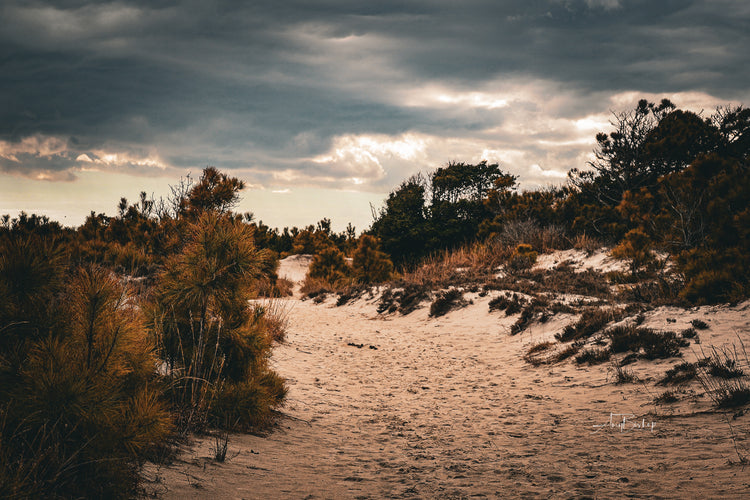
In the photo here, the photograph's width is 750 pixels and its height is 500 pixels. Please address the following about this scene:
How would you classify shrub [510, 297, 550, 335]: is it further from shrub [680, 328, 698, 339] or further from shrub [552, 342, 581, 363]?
shrub [680, 328, 698, 339]

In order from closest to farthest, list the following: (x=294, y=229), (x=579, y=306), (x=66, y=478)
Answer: (x=66, y=478)
(x=579, y=306)
(x=294, y=229)

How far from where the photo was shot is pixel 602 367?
Answer: 7449 millimetres

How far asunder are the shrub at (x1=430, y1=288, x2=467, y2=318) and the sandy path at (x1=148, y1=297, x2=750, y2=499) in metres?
4.83

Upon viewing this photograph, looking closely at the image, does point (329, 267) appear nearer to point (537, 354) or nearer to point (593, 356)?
point (537, 354)

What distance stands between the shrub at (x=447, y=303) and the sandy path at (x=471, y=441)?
4829 millimetres

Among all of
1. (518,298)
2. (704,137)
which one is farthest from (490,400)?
(704,137)

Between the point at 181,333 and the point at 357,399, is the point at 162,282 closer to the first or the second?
the point at 181,333

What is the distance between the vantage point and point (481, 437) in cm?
511

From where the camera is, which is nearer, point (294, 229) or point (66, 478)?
point (66, 478)

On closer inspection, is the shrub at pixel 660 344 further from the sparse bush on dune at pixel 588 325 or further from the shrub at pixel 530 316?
the shrub at pixel 530 316

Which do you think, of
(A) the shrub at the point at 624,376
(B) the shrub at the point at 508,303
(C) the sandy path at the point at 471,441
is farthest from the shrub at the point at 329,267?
(A) the shrub at the point at 624,376

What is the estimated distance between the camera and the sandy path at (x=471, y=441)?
3.52 m

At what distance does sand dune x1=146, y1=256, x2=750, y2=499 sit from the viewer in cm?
353

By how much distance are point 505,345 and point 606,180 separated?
20621 mm
